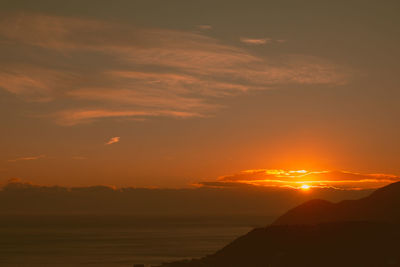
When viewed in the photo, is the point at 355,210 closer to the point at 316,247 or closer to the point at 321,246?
the point at 321,246

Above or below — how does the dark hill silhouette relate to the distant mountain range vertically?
above

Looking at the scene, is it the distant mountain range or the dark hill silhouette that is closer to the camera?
the distant mountain range

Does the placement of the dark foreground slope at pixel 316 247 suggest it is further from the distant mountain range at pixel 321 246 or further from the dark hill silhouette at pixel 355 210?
the dark hill silhouette at pixel 355 210

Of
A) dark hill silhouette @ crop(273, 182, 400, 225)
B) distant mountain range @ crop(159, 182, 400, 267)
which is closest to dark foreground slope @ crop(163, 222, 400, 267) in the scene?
distant mountain range @ crop(159, 182, 400, 267)

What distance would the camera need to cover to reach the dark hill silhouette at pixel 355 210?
270 feet

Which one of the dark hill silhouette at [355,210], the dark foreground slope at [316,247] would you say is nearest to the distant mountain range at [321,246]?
the dark foreground slope at [316,247]

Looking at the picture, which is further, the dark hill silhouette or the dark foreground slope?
the dark hill silhouette

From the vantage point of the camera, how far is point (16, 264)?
341 feet

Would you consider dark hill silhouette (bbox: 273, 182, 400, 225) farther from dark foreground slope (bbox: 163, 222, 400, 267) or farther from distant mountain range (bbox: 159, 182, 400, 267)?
dark foreground slope (bbox: 163, 222, 400, 267)

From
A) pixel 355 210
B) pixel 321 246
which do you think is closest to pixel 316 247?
pixel 321 246

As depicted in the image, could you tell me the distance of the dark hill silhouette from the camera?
3243 inches

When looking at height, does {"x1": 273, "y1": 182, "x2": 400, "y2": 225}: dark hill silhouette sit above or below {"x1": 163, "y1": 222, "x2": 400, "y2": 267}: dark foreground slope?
above

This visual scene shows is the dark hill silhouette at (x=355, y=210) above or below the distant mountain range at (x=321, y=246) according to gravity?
above

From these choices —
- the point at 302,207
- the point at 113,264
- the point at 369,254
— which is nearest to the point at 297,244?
the point at 369,254
